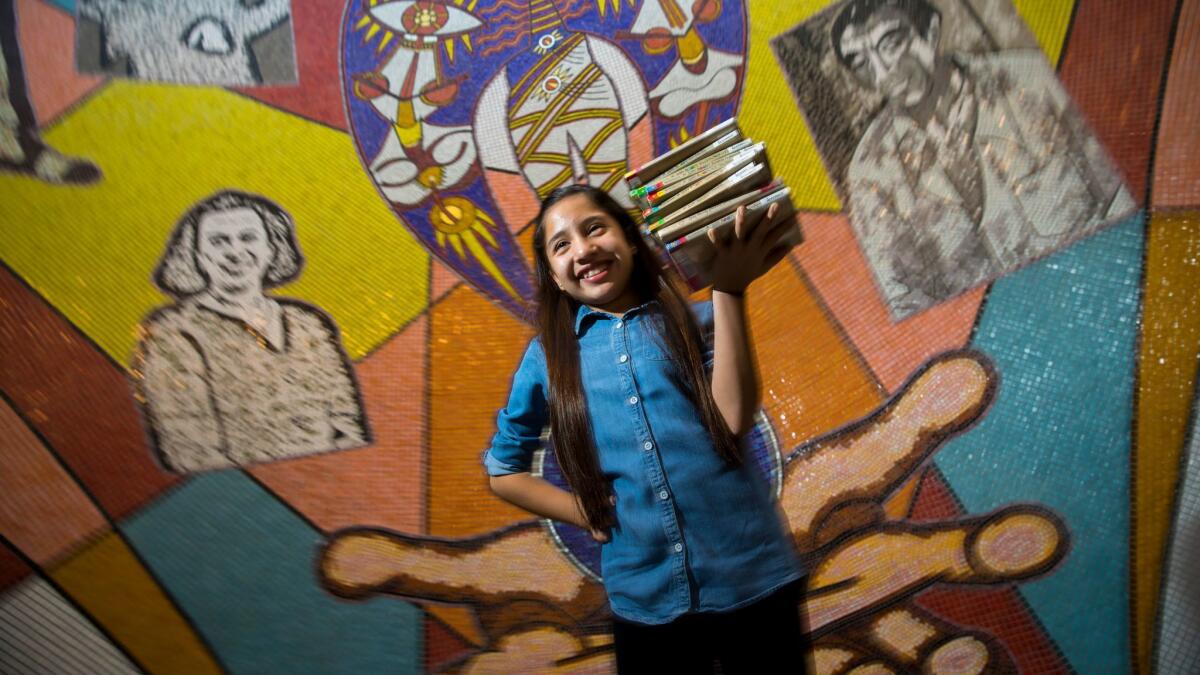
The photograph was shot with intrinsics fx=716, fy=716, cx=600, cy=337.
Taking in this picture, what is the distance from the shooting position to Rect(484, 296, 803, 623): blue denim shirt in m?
1.18

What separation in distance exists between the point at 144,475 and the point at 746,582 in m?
1.87

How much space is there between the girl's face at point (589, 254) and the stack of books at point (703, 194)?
0.07 metres

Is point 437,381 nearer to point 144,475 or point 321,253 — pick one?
point 321,253

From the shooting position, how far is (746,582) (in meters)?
1.17

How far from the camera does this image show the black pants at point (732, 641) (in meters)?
1.17

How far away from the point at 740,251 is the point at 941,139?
4.54 feet

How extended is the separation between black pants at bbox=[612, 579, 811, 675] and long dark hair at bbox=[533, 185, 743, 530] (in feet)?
0.71

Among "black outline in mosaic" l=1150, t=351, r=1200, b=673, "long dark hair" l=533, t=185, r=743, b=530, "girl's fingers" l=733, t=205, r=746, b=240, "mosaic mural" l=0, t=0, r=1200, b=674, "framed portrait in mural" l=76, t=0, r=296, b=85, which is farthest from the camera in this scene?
"framed portrait in mural" l=76, t=0, r=296, b=85

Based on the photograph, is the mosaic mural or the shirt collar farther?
the mosaic mural

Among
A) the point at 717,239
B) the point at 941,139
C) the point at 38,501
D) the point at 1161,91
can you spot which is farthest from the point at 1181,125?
the point at 38,501

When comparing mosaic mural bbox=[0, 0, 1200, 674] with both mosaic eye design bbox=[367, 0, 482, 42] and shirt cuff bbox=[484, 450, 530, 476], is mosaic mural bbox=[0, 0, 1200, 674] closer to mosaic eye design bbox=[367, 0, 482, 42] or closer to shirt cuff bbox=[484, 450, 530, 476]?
mosaic eye design bbox=[367, 0, 482, 42]

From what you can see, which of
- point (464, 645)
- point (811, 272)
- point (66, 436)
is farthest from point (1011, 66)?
point (66, 436)

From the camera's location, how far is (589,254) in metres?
1.30

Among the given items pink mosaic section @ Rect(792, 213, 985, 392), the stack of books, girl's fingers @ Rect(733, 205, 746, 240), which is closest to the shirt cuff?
the stack of books
